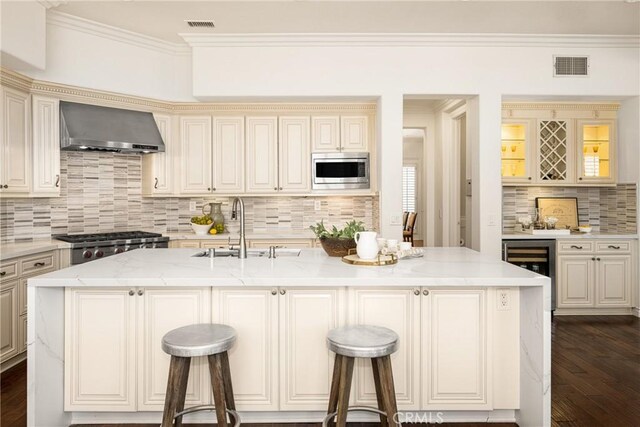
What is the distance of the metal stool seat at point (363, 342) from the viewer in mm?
1943

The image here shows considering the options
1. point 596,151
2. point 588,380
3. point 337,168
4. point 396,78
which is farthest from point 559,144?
point 588,380

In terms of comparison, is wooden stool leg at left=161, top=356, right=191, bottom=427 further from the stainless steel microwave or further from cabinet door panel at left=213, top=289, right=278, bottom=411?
the stainless steel microwave

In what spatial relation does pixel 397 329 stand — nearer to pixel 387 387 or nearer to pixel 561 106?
pixel 387 387

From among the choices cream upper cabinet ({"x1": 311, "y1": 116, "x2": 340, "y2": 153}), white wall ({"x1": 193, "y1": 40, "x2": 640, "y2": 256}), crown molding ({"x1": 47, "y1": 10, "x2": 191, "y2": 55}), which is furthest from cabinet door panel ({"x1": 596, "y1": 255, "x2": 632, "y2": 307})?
crown molding ({"x1": 47, "y1": 10, "x2": 191, "y2": 55})

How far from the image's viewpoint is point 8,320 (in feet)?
10.8

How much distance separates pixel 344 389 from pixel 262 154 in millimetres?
3508

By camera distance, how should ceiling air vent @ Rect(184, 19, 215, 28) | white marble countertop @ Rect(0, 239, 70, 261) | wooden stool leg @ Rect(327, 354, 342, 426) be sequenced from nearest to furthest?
wooden stool leg @ Rect(327, 354, 342, 426), white marble countertop @ Rect(0, 239, 70, 261), ceiling air vent @ Rect(184, 19, 215, 28)

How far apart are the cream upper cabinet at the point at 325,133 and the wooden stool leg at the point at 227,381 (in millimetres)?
3279

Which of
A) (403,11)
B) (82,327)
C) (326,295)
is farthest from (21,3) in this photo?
(326,295)

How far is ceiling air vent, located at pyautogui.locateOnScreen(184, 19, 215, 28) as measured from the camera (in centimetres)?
415

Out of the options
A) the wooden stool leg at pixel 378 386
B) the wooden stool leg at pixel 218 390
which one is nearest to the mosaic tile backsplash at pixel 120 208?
the wooden stool leg at pixel 218 390

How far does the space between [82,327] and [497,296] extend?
225cm

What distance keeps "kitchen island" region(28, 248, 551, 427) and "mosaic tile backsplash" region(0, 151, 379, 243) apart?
7.28ft

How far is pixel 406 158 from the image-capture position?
37.4 ft
